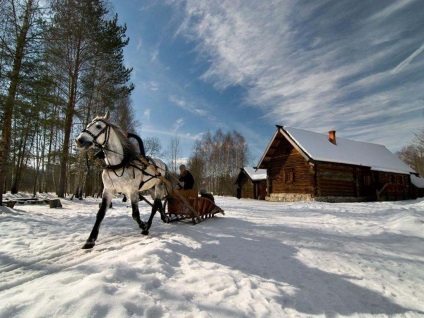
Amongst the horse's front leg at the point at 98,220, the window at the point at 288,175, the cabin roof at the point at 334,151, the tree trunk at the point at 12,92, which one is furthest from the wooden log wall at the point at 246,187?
the horse's front leg at the point at 98,220

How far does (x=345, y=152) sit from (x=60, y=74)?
77.8 ft

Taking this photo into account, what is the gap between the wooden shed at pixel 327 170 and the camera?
754 inches

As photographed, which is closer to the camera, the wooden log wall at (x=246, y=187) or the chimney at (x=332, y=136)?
the chimney at (x=332, y=136)

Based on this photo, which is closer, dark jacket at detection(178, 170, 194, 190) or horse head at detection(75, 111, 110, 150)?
horse head at detection(75, 111, 110, 150)

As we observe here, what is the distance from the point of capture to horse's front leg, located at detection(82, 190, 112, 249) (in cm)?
382

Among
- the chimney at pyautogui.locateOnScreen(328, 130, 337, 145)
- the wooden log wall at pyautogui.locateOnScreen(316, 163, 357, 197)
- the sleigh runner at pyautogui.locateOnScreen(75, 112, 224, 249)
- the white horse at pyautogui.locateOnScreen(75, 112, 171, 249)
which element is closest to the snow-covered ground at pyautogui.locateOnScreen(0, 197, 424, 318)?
the sleigh runner at pyautogui.locateOnScreen(75, 112, 224, 249)

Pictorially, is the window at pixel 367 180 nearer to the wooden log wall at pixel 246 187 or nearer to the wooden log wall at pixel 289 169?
the wooden log wall at pixel 289 169

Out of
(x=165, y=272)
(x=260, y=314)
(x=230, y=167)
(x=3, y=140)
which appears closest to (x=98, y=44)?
(x=3, y=140)

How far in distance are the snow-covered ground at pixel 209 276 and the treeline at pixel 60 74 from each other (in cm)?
206

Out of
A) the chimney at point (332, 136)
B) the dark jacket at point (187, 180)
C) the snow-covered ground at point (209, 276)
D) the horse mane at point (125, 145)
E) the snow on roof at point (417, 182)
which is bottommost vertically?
the snow-covered ground at point (209, 276)

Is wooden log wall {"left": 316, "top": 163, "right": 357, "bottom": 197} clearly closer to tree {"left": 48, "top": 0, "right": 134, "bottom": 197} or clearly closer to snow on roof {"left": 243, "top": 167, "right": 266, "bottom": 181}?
snow on roof {"left": 243, "top": 167, "right": 266, "bottom": 181}

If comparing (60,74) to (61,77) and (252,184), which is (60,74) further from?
(252,184)

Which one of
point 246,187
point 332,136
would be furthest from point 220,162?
point 332,136

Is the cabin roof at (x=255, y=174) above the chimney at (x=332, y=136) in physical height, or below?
below
